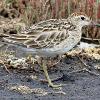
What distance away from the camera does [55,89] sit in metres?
7.89

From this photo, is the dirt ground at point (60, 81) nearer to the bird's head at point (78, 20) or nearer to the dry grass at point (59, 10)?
the bird's head at point (78, 20)

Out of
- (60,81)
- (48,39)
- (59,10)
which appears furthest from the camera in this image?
(59,10)

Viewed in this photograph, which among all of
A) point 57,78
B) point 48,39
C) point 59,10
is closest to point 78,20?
point 48,39

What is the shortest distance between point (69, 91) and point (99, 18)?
3.46m

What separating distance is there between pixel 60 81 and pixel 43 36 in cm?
88

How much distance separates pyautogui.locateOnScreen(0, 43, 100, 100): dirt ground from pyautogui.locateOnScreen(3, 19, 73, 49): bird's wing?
643 millimetres

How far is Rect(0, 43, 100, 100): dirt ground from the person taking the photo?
7.51 m

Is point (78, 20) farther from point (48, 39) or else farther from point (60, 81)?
point (60, 81)

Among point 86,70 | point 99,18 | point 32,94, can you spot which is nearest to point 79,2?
point 99,18

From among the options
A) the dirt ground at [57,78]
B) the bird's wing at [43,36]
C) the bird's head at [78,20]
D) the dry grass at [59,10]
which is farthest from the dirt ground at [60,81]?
the dry grass at [59,10]

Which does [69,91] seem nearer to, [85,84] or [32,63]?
[85,84]

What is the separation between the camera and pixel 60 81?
8391mm

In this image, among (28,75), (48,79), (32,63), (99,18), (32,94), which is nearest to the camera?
(32,94)

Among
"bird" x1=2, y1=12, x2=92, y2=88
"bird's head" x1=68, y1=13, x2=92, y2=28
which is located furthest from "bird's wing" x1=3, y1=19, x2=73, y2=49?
"bird's head" x1=68, y1=13, x2=92, y2=28
